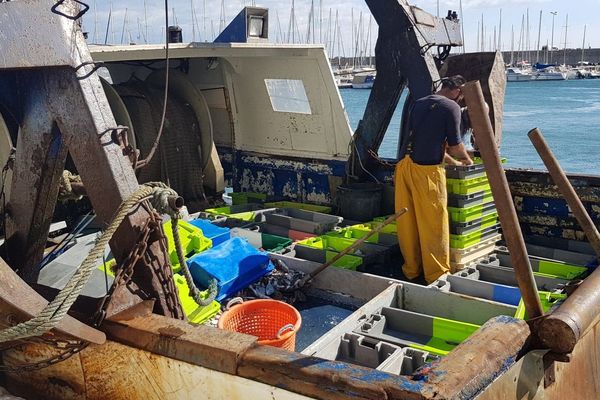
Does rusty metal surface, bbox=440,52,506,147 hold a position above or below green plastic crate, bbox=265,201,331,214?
above

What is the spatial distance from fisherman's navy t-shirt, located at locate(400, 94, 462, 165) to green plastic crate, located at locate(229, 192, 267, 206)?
3371mm

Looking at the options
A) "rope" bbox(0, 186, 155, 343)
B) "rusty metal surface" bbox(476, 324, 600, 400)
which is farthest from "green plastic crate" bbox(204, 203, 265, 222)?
"rusty metal surface" bbox(476, 324, 600, 400)

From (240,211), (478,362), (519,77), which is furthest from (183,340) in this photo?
(519,77)

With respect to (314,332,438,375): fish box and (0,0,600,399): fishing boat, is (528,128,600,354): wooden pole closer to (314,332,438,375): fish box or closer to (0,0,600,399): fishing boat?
(0,0,600,399): fishing boat

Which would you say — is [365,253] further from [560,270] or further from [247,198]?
[247,198]

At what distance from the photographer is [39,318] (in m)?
2.68

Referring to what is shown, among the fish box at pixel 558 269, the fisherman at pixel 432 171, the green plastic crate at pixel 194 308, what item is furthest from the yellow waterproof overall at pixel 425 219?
the green plastic crate at pixel 194 308

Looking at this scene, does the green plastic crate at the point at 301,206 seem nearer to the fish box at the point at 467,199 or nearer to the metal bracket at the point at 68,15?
the fish box at the point at 467,199

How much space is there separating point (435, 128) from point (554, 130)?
2430 cm

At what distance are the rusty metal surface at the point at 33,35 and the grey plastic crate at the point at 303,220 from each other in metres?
3.97

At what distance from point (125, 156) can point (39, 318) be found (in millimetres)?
976

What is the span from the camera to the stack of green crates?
5.48m

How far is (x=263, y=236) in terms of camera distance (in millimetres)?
6434

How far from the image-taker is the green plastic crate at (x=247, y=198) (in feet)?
27.3
